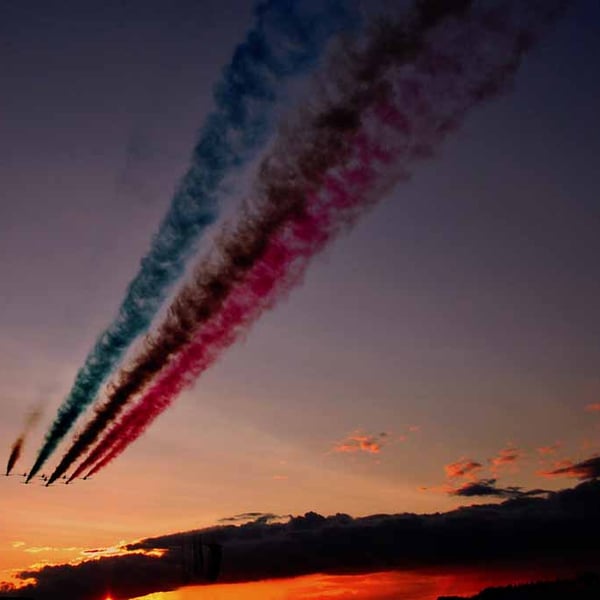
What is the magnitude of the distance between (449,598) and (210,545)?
15883 centimetres

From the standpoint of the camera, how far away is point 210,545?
55.5 metres

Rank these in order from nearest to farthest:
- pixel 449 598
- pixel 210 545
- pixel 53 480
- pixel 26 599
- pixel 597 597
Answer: pixel 53 480, pixel 210 545, pixel 26 599, pixel 597 597, pixel 449 598

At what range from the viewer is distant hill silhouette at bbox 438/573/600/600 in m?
173

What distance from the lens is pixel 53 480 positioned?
43031 mm

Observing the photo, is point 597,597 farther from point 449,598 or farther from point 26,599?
point 26,599

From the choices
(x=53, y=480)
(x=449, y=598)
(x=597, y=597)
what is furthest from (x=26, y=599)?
(x=597, y=597)

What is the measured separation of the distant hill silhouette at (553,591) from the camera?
6806 inches

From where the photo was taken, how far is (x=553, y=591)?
176 metres

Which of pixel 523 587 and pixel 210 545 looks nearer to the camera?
pixel 210 545

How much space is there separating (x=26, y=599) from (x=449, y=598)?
463 ft

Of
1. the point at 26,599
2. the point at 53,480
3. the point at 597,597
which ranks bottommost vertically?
the point at 597,597

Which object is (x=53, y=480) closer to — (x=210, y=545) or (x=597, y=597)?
(x=210, y=545)

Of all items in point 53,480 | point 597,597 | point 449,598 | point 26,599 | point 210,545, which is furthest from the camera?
point 449,598

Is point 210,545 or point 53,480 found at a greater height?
point 53,480
